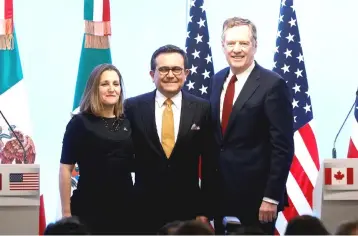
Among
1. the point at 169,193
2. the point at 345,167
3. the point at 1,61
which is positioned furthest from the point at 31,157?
the point at 345,167

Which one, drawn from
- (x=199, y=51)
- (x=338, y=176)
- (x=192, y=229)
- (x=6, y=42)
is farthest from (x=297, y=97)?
(x=192, y=229)

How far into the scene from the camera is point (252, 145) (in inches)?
184

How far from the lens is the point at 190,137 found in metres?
4.65

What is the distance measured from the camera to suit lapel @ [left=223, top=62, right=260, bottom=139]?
15.3 ft

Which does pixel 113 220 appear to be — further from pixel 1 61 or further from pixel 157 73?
A: pixel 1 61

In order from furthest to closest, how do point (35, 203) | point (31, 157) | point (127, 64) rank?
point (127, 64)
point (31, 157)
point (35, 203)

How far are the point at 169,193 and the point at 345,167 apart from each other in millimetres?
1335

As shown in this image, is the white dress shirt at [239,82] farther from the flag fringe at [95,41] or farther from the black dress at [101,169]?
the flag fringe at [95,41]

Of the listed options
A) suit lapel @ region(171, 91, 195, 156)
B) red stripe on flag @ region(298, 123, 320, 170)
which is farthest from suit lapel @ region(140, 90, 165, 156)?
red stripe on flag @ region(298, 123, 320, 170)

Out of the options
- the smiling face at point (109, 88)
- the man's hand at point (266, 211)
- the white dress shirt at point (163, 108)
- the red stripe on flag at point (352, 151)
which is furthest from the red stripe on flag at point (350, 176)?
the smiling face at point (109, 88)

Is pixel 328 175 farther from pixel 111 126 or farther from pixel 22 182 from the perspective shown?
pixel 22 182

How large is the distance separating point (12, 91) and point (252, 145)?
2379mm

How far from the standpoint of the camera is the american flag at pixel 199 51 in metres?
6.44

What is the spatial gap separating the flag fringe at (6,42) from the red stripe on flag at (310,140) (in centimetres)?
235
